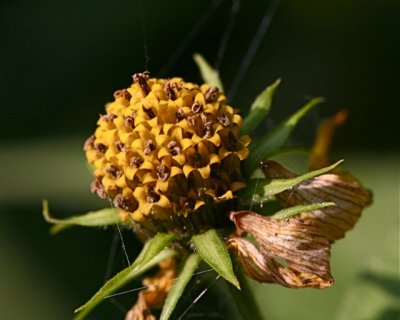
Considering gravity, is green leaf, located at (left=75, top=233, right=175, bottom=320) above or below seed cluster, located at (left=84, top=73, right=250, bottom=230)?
below

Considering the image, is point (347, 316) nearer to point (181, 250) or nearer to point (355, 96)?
point (181, 250)

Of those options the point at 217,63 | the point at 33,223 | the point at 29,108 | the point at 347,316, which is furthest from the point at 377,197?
the point at 29,108

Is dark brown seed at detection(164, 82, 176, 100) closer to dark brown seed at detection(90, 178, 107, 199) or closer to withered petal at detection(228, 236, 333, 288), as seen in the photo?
dark brown seed at detection(90, 178, 107, 199)

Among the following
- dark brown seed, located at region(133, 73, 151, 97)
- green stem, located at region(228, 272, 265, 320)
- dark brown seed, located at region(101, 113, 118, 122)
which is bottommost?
green stem, located at region(228, 272, 265, 320)

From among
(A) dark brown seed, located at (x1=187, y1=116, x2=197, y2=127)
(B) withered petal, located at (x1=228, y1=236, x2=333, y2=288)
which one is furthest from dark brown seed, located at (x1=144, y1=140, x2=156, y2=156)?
(B) withered petal, located at (x1=228, y1=236, x2=333, y2=288)

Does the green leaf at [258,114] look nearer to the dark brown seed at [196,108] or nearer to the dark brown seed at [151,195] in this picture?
the dark brown seed at [196,108]

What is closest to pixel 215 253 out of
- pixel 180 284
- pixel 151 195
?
pixel 180 284
